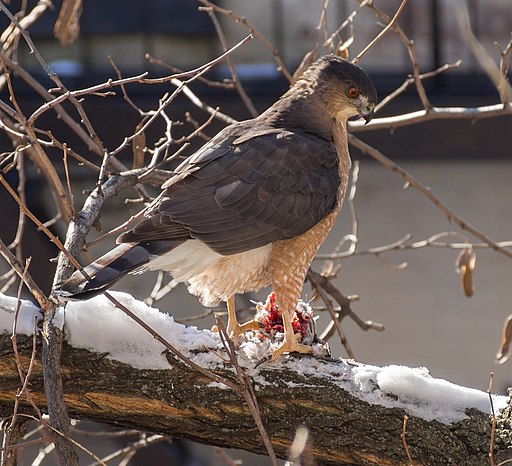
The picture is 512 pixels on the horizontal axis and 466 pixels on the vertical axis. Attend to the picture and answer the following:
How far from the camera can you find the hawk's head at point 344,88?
11.7ft

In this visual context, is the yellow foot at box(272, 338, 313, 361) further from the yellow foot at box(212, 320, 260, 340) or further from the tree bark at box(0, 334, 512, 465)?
the yellow foot at box(212, 320, 260, 340)

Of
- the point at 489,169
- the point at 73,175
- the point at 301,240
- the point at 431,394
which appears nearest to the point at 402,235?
the point at 489,169

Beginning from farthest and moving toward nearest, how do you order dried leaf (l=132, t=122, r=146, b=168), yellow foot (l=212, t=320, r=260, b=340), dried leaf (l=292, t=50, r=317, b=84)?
1. dried leaf (l=292, t=50, r=317, b=84)
2. yellow foot (l=212, t=320, r=260, b=340)
3. dried leaf (l=132, t=122, r=146, b=168)

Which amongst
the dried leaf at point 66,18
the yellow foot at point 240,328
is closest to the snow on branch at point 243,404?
the yellow foot at point 240,328

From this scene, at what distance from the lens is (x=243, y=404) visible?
274 centimetres

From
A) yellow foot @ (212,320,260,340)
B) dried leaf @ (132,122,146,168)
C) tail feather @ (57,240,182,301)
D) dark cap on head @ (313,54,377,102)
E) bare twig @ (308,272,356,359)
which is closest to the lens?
tail feather @ (57,240,182,301)

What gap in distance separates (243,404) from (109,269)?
543 millimetres

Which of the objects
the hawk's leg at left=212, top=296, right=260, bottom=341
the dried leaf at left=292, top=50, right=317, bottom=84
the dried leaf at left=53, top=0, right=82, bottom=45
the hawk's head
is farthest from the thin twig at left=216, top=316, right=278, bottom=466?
the dried leaf at left=292, top=50, right=317, bottom=84

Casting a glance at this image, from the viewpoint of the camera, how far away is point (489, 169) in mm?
8156

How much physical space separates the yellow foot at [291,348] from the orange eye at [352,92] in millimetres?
1060

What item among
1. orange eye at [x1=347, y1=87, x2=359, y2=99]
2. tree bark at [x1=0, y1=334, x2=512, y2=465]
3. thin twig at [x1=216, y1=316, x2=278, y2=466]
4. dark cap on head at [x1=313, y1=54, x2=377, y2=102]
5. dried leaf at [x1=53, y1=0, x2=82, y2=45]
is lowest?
Result: tree bark at [x1=0, y1=334, x2=512, y2=465]

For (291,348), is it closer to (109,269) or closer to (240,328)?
(240,328)

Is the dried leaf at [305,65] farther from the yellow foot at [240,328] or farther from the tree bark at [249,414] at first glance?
the tree bark at [249,414]

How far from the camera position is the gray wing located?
10.1ft
